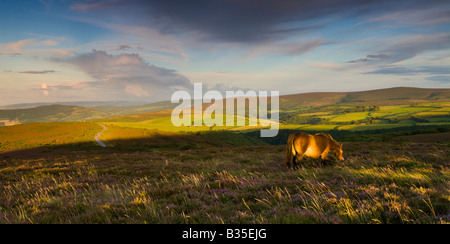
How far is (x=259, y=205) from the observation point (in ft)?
17.1

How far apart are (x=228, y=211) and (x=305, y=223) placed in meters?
1.69

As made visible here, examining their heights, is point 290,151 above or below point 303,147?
below

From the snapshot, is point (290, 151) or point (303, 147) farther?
point (303, 147)

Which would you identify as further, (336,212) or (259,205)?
(259,205)
